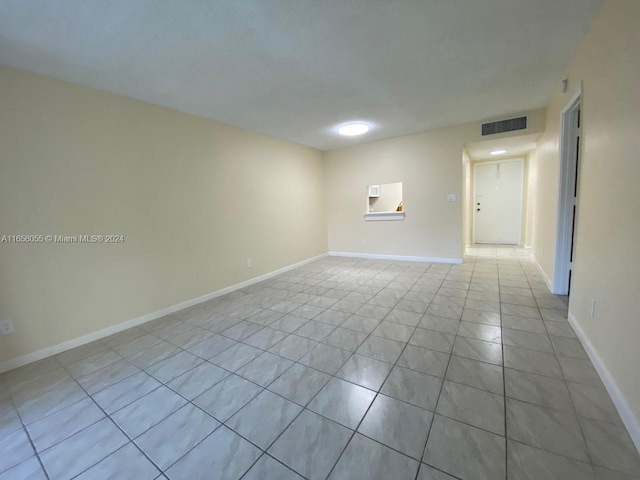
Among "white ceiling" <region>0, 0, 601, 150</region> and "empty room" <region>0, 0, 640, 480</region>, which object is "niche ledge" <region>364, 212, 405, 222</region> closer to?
"empty room" <region>0, 0, 640, 480</region>

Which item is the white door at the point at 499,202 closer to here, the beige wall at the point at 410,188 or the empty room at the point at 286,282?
the beige wall at the point at 410,188

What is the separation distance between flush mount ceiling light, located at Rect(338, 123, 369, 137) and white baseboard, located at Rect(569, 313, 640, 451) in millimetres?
3543

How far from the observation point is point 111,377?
1926 millimetres

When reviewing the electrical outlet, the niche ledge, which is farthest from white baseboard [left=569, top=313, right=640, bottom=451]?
the electrical outlet

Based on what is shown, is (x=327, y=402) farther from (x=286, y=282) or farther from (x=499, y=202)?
(x=499, y=202)

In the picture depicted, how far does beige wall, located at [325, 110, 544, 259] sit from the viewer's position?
456 cm

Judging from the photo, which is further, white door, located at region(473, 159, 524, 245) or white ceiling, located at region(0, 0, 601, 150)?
white door, located at region(473, 159, 524, 245)

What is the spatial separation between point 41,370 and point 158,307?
1.03 meters

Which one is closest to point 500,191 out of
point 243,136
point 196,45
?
point 243,136

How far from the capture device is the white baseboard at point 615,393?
3.98 ft

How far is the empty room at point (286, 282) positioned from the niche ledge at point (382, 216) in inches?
60.9

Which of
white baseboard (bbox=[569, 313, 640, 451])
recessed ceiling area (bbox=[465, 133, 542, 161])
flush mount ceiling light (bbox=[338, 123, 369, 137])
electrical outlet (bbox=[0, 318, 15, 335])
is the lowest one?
white baseboard (bbox=[569, 313, 640, 451])

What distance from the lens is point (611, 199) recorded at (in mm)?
1575

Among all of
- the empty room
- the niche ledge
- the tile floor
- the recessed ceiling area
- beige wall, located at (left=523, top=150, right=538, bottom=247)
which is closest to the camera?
the tile floor
